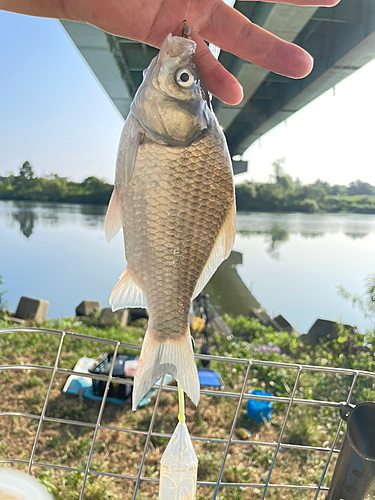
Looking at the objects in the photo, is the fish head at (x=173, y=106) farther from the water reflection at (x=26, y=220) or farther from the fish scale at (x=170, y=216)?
the water reflection at (x=26, y=220)

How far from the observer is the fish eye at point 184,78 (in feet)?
1.54

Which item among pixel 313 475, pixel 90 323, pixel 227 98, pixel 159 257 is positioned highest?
pixel 227 98

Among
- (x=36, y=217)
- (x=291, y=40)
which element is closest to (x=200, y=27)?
(x=291, y=40)

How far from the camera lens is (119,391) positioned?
2807 mm

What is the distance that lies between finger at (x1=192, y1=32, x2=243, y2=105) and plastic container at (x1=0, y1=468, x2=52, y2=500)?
548 millimetres

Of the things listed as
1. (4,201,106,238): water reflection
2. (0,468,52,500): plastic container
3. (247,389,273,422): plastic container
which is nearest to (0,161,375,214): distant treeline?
(4,201,106,238): water reflection

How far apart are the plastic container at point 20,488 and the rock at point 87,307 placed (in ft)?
17.5

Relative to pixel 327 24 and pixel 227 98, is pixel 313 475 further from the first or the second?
pixel 327 24

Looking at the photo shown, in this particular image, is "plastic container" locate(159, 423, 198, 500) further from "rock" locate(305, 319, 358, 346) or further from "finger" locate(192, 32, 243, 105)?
"rock" locate(305, 319, 358, 346)

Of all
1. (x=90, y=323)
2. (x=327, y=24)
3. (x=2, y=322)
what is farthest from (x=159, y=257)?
(x=90, y=323)

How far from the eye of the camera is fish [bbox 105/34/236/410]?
0.47m

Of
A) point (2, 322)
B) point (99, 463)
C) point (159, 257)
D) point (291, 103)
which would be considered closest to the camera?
point (159, 257)

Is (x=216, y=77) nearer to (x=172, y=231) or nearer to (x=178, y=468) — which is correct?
(x=172, y=231)

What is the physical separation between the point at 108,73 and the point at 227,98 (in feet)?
8.92
